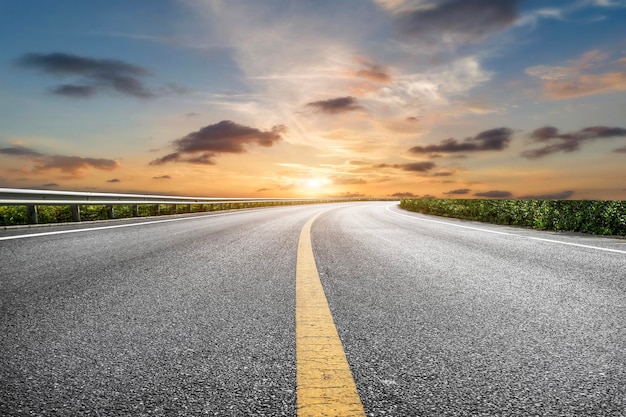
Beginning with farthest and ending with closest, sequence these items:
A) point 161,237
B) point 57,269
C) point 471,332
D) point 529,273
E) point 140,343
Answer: point 161,237 → point 529,273 → point 57,269 → point 471,332 → point 140,343

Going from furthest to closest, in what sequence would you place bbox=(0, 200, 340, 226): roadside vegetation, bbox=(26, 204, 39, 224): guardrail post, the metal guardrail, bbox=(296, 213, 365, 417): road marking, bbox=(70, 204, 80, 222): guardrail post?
bbox=(70, 204, 80, 222): guardrail post, bbox=(0, 200, 340, 226): roadside vegetation, bbox=(26, 204, 39, 224): guardrail post, the metal guardrail, bbox=(296, 213, 365, 417): road marking

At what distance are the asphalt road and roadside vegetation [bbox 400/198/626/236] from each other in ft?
26.5

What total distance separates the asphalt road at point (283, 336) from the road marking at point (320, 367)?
5 cm

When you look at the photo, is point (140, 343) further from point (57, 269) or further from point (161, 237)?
point (161, 237)

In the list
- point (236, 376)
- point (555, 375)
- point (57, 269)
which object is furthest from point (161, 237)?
point (555, 375)

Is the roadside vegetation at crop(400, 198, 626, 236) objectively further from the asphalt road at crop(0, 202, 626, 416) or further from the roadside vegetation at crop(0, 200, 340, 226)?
the roadside vegetation at crop(0, 200, 340, 226)

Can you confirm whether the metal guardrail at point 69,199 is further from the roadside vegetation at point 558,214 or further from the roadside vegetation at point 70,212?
the roadside vegetation at point 558,214

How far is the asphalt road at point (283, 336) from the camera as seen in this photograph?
1.64 metres

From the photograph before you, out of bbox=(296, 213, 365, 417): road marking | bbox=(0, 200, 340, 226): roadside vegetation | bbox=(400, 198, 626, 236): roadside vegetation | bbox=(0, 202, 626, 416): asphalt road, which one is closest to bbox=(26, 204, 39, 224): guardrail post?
bbox=(0, 200, 340, 226): roadside vegetation

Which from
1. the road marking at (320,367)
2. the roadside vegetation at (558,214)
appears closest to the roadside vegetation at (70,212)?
the road marking at (320,367)

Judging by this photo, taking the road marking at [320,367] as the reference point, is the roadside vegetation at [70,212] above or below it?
above

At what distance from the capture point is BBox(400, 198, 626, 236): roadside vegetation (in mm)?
11547

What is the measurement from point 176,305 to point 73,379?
1252 millimetres

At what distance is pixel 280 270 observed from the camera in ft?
14.9
